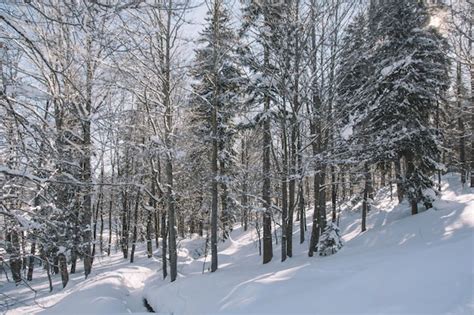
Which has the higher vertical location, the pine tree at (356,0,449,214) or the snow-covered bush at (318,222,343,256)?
the pine tree at (356,0,449,214)

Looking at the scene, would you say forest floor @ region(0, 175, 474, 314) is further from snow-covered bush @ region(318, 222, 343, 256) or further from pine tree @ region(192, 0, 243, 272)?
pine tree @ region(192, 0, 243, 272)

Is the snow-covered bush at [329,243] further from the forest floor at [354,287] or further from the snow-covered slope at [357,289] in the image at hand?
the snow-covered slope at [357,289]

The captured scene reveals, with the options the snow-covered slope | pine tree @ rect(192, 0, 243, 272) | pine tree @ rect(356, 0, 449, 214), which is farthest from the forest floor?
pine tree @ rect(192, 0, 243, 272)

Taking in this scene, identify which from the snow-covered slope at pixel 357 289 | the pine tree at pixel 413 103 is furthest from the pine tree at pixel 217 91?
the pine tree at pixel 413 103

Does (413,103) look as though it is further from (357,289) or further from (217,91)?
(357,289)

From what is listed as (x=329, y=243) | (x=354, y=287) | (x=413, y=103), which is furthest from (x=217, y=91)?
(x=354, y=287)

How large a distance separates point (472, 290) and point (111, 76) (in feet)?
31.3

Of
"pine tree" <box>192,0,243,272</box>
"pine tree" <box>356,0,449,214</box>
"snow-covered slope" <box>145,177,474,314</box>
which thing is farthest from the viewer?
"pine tree" <box>356,0,449,214</box>

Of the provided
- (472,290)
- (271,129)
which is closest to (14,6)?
(472,290)

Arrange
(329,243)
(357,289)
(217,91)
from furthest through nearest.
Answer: (217,91)
(329,243)
(357,289)

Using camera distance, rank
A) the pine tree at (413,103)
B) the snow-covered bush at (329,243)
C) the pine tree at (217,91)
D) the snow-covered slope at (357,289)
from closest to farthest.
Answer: the snow-covered slope at (357,289), the pine tree at (217,91), the snow-covered bush at (329,243), the pine tree at (413,103)

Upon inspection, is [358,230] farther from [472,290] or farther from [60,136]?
[60,136]

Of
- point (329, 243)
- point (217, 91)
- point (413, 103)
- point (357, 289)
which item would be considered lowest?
point (329, 243)

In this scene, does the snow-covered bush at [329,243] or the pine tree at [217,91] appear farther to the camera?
the snow-covered bush at [329,243]
